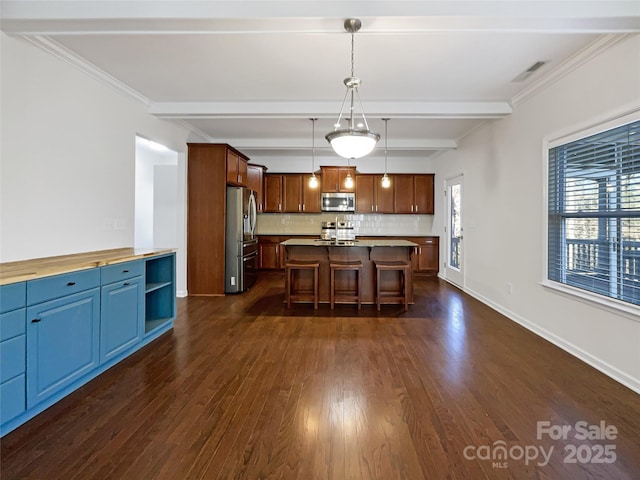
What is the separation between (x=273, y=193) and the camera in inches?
307

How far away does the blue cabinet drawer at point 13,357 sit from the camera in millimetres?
1832

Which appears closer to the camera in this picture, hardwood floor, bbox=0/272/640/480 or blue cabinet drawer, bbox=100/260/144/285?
hardwood floor, bbox=0/272/640/480

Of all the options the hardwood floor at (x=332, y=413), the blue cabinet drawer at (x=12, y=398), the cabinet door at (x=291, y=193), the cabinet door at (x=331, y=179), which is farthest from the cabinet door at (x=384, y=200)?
the blue cabinet drawer at (x=12, y=398)

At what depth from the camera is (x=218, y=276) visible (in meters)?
5.39

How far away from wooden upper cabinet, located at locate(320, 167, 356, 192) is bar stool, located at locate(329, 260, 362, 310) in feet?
10.2

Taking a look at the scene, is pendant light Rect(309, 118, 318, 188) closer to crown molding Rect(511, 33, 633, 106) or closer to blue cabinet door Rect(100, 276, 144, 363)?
crown molding Rect(511, 33, 633, 106)

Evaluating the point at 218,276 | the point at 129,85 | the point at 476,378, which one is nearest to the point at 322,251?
the point at 218,276

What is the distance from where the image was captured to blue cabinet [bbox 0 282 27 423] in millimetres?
1832

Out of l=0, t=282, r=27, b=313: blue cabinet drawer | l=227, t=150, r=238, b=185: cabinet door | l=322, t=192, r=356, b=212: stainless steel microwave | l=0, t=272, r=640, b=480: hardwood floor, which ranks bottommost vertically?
l=0, t=272, r=640, b=480: hardwood floor

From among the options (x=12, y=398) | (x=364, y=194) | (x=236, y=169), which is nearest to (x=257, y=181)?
(x=236, y=169)

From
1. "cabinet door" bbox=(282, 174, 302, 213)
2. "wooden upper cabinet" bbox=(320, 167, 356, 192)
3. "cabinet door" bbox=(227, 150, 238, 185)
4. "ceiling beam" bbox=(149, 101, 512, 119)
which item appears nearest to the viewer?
"ceiling beam" bbox=(149, 101, 512, 119)

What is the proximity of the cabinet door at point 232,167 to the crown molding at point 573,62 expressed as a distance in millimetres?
4128

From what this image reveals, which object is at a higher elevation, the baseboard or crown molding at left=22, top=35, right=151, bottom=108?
crown molding at left=22, top=35, right=151, bottom=108

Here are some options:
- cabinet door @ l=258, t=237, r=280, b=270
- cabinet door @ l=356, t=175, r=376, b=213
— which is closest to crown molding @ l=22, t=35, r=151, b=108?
cabinet door @ l=258, t=237, r=280, b=270
